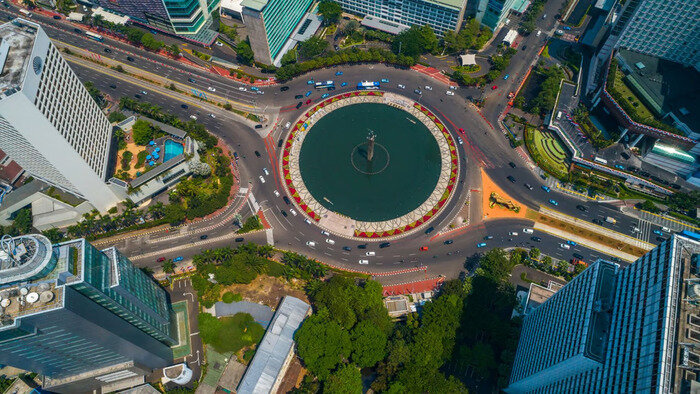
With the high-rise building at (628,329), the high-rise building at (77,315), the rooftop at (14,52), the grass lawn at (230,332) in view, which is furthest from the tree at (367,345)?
the rooftop at (14,52)

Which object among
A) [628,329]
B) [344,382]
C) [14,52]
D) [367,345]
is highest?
[14,52]

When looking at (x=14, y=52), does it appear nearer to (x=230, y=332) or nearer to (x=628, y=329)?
(x=230, y=332)

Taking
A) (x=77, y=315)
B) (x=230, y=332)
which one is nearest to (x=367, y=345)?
(x=230, y=332)

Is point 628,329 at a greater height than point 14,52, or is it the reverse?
point 14,52

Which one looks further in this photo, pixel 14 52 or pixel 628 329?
pixel 14 52

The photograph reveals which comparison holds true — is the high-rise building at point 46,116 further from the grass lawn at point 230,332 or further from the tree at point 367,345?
the tree at point 367,345

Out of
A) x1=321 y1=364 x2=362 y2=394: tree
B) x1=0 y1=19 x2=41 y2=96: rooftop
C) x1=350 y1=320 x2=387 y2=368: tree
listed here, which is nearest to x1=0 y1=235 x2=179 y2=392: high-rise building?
x1=0 y1=19 x2=41 y2=96: rooftop

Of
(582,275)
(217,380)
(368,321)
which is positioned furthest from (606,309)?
(217,380)

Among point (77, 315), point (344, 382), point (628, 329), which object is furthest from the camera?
point (344, 382)
